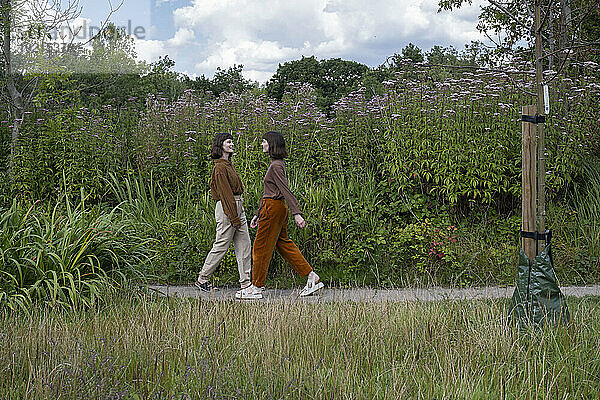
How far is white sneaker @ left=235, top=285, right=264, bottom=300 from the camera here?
6.93 m

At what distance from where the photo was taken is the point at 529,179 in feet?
17.4

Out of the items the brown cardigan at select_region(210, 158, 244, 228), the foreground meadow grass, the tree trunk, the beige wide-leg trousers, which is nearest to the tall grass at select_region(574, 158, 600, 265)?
the foreground meadow grass

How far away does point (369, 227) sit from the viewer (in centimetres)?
823

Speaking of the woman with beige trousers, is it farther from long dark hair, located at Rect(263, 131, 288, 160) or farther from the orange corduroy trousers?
long dark hair, located at Rect(263, 131, 288, 160)

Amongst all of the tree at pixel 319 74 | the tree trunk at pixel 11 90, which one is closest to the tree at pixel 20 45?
the tree trunk at pixel 11 90

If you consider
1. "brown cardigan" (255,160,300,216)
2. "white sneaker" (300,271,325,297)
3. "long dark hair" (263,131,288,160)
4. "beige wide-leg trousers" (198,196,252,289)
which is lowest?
"white sneaker" (300,271,325,297)

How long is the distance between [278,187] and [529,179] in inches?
109

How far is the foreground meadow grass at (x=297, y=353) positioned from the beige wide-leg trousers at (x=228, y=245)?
5.18 ft

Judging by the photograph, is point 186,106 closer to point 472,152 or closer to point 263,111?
point 263,111

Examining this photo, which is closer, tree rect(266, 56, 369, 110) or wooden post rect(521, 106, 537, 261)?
wooden post rect(521, 106, 537, 261)

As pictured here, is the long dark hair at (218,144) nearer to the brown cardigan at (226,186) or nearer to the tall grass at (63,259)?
the brown cardigan at (226,186)

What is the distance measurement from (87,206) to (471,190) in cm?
603

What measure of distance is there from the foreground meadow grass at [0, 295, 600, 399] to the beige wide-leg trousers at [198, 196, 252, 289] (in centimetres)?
158

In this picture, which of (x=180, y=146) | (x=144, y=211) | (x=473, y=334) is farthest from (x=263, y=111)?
(x=473, y=334)
